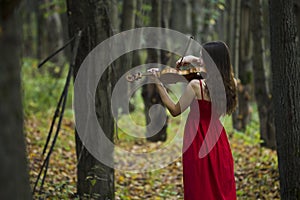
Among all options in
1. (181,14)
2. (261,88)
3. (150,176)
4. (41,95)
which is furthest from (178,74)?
(181,14)

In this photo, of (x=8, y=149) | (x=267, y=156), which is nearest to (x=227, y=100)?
(x=8, y=149)

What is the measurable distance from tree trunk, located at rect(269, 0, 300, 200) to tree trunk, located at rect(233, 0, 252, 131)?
23.9 ft

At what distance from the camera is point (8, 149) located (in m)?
2.50

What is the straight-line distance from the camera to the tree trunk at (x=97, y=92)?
5.61m

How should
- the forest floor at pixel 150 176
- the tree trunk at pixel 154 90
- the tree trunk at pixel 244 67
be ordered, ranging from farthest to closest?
the tree trunk at pixel 244 67, the tree trunk at pixel 154 90, the forest floor at pixel 150 176

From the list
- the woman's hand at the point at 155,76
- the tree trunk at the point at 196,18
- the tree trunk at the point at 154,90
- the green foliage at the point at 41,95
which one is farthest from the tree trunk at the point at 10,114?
the tree trunk at the point at 196,18

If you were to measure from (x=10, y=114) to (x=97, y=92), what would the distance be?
317 centimetres

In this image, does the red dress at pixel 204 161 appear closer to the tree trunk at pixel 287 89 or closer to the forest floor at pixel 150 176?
the tree trunk at pixel 287 89

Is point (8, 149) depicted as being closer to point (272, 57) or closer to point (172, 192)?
point (272, 57)

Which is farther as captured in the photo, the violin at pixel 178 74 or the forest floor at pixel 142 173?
the forest floor at pixel 142 173

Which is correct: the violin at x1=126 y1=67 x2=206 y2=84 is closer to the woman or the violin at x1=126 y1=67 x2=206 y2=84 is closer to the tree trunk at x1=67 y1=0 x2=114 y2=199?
the woman

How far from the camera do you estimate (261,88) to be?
32.4 ft

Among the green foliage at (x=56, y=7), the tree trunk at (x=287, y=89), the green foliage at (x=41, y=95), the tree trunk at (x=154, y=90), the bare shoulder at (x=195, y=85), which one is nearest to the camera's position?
the bare shoulder at (x=195, y=85)

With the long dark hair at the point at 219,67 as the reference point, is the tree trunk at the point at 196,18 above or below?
above
